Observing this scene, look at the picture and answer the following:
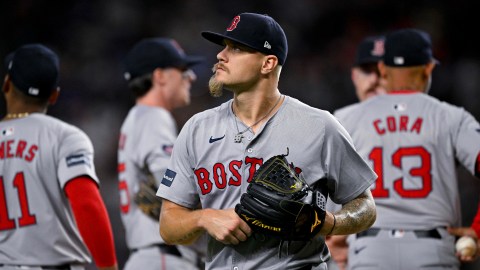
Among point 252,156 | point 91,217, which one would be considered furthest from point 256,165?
point 91,217

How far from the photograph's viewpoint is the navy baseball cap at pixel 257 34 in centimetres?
371

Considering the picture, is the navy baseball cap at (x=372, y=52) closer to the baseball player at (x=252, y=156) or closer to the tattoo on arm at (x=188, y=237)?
the baseball player at (x=252, y=156)

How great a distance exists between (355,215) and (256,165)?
503mm

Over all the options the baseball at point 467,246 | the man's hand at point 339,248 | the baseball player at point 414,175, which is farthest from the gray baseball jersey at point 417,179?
the man's hand at point 339,248

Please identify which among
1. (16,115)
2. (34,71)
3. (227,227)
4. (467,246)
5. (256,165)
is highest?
(34,71)

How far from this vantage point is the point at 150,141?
19.4ft

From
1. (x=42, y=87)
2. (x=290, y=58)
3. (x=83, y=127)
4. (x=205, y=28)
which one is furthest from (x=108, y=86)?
(x=42, y=87)

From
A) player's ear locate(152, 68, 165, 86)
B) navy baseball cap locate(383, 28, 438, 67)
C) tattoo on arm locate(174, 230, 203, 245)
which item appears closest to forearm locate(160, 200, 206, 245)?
tattoo on arm locate(174, 230, 203, 245)

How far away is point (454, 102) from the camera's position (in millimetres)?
11266

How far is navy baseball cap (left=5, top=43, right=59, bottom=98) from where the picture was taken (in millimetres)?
4941

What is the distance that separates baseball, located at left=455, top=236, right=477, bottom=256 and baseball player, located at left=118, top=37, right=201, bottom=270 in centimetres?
190

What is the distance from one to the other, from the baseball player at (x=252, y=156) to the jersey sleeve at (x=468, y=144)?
149 centimetres

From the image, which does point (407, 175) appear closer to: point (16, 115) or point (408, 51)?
point (408, 51)

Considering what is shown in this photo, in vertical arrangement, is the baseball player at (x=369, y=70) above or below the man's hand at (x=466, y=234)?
above
